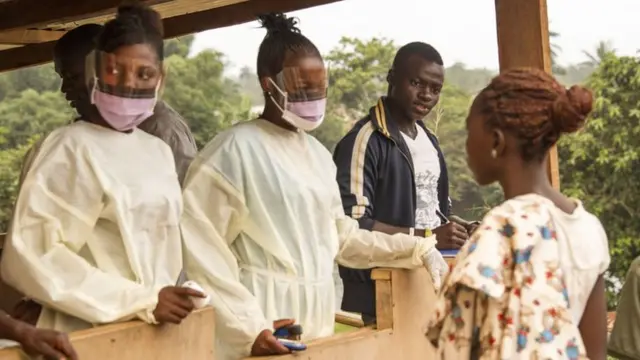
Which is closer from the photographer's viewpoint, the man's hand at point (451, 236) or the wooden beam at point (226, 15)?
the man's hand at point (451, 236)

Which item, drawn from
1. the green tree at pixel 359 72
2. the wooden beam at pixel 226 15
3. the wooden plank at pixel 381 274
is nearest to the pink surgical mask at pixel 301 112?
the wooden plank at pixel 381 274

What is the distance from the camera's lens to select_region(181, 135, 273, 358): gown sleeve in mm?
3416

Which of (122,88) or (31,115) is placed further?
(31,115)

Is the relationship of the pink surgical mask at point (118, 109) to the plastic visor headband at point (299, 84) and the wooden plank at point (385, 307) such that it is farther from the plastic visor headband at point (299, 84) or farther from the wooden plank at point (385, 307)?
the wooden plank at point (385, 307)

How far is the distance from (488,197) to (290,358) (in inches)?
439

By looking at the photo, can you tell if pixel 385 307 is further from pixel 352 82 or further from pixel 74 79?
pixel 352 82

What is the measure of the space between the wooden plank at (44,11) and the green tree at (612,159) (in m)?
6.48

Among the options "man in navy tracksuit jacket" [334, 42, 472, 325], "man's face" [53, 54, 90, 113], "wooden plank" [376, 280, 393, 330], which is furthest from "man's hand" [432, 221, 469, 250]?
"man's face" [53, 54, 90, 113]

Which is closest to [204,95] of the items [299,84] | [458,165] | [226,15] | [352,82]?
[352,82]

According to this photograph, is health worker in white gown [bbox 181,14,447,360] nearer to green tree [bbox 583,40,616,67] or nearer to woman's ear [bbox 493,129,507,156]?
woman's ear [bbox 493,129,507,156]

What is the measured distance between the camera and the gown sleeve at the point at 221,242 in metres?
3.42

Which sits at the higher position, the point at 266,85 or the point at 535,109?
the point at 266,85

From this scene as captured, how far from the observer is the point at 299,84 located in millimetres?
3793

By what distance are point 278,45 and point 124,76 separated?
0.66m
